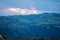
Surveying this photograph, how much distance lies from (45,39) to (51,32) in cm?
24

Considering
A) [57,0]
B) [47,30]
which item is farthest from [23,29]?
[57,0]

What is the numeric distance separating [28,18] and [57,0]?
894mm

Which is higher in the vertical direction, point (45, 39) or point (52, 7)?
point (52, 7)

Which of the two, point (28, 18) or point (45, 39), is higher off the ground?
point (28, 18)

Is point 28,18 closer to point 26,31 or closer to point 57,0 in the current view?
point 26,31

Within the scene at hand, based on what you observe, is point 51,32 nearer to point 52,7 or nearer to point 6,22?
point 52,7

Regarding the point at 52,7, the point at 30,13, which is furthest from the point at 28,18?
the point at 52,7

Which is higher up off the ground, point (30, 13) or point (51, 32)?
point (30, 13)

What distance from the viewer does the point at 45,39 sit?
350 inches

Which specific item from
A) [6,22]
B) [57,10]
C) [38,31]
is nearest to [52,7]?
[57,10]

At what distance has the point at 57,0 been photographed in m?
8.89

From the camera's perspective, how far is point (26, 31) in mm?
8883

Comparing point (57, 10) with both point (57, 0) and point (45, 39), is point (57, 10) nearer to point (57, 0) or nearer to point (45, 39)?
point (57, 0)

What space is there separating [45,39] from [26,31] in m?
0.54
